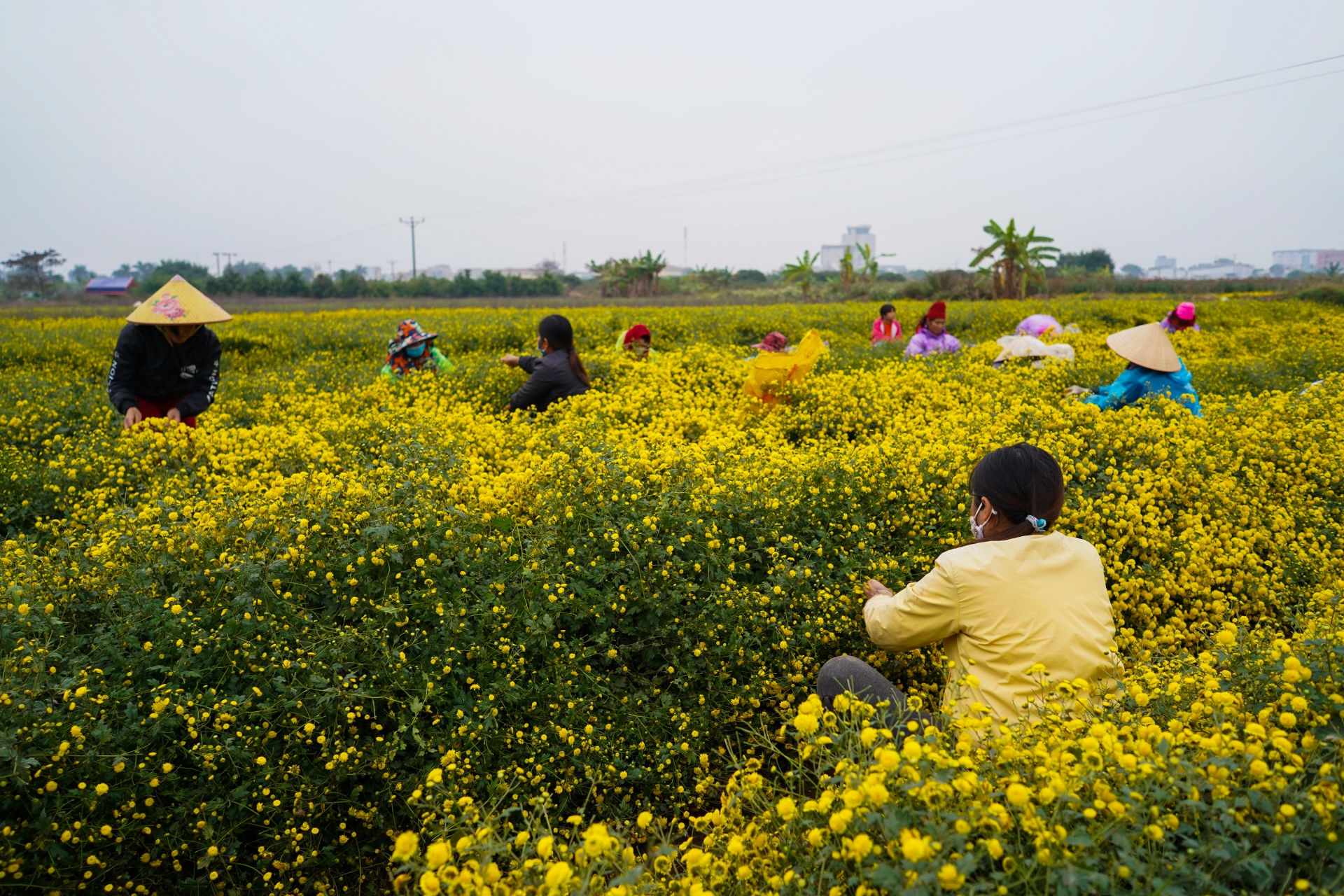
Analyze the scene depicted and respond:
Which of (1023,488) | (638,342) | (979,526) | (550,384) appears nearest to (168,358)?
(550,384)

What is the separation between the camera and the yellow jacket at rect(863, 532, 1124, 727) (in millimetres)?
2244

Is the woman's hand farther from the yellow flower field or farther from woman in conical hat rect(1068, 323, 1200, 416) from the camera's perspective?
woman in conical hat rect(1068, 323, 1200, 416)

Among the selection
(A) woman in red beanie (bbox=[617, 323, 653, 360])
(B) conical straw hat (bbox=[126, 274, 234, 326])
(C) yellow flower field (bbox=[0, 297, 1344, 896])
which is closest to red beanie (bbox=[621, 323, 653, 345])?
(A) woman in red beanie (bbox=[617, 323, 653, 360])

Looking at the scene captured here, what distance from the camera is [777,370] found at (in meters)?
6.53

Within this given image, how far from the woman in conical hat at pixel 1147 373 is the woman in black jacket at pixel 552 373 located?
12.3ft

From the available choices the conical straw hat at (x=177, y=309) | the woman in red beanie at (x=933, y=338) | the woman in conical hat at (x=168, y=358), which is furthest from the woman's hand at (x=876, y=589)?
the woman in red beanie at (x=933, y=338)

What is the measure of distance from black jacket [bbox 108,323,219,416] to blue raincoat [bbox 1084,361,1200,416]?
6107 millimetres

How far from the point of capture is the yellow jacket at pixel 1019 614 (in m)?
2.24

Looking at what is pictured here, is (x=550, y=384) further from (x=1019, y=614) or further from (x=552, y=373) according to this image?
(x=1019, y=614)

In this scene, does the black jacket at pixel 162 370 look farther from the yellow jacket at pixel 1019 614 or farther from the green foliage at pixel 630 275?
the green foliage at pixel 630 275

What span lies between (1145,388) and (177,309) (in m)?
6.54

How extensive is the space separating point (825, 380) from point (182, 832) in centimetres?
534

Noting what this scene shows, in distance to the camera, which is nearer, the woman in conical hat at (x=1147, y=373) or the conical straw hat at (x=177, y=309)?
the conical straw hat at (x=177, y=309)

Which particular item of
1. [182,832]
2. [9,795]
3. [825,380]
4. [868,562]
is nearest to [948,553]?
[868,562]
